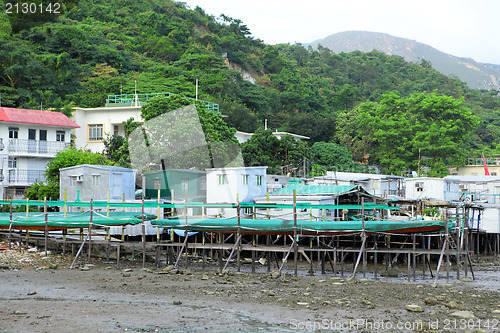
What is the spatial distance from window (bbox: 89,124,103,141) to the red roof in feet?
21.8

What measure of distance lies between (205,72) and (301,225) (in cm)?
5279

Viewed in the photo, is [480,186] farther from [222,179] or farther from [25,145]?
[25,145]

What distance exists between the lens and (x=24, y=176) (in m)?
40.7

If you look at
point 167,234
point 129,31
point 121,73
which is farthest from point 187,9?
point 167,234

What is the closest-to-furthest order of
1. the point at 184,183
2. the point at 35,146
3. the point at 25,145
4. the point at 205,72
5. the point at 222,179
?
the point at 222,179, the point at 184,183, the point at 25,145, the point at 35,146, the point at 205,72

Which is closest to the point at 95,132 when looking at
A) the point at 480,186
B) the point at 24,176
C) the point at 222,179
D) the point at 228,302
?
the point at 24,176

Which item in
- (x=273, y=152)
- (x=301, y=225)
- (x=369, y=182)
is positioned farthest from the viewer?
(x=273, y=152)

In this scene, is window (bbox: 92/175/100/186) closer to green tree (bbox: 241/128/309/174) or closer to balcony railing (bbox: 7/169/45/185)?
balcony railing (bbox: 7/169/45/185)

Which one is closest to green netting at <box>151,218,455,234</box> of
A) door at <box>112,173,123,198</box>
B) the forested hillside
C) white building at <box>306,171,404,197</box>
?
door at <box>112,173,123,198</box>

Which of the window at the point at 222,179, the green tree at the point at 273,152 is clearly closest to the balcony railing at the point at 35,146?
the window at the point at 222,179

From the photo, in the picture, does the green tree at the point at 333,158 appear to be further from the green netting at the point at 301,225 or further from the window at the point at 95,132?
the green netting at the point at 301,225

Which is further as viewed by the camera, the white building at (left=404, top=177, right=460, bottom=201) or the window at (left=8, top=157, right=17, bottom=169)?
the white building at (left=404, top=177, right=460, bottom=201)

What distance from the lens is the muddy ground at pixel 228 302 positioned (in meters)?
15.2

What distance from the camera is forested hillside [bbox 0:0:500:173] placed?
188 ft
